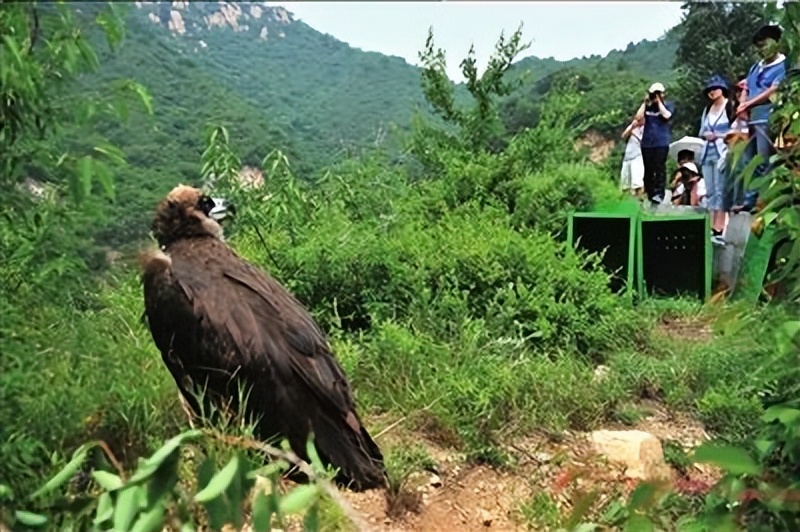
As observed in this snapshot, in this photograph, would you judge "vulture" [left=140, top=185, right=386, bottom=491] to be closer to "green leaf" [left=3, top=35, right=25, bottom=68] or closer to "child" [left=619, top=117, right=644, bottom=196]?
"green leaf" [left=3, top=35, right=25, bottom=68]

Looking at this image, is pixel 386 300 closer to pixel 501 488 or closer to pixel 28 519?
pixel 501 488

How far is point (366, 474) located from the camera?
153 inches

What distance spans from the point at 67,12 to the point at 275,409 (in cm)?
242

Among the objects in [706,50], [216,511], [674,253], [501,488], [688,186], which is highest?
[706,50]

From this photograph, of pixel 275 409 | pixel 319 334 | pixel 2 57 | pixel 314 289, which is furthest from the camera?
pixel 314 289

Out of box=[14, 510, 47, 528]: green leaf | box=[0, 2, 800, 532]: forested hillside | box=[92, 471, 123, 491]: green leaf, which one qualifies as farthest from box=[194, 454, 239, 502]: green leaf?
box=[14, 510, 47, 528]: green leaf

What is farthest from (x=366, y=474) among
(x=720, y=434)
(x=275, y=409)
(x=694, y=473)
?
(x=720, y=434)

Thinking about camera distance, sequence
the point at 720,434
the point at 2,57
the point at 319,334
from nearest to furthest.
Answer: the point at 2,57 < the point at 319,334 < the point at 720,434

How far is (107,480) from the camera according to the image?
1.42 meters

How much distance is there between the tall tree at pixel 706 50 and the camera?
26.7 feet

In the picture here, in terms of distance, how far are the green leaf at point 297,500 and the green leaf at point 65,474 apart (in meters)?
0.31

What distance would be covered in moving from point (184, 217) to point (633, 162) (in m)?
5.27

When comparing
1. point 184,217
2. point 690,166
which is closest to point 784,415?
point 184,217

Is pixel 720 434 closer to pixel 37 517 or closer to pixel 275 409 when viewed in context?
pixel 275 409
